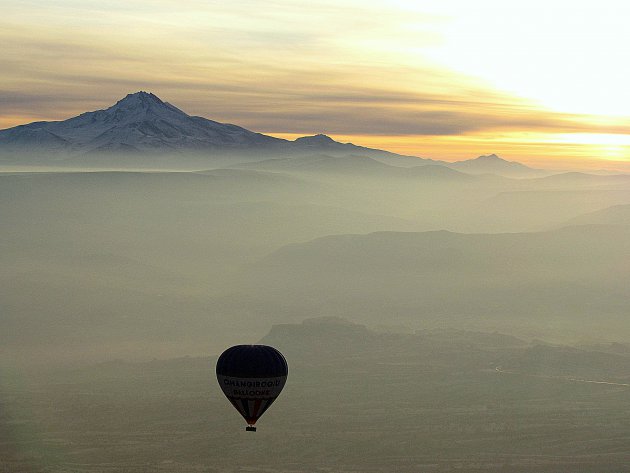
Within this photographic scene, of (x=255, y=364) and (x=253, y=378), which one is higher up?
(x=255, y=364)

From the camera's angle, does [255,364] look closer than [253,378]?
No

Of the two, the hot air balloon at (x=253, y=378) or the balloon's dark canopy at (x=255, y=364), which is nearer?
the hot air balloon at (x=253, y=378)

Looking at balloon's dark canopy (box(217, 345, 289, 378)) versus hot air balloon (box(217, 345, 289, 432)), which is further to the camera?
balloon's dark canopy (box(217, 345, 289, 378))
